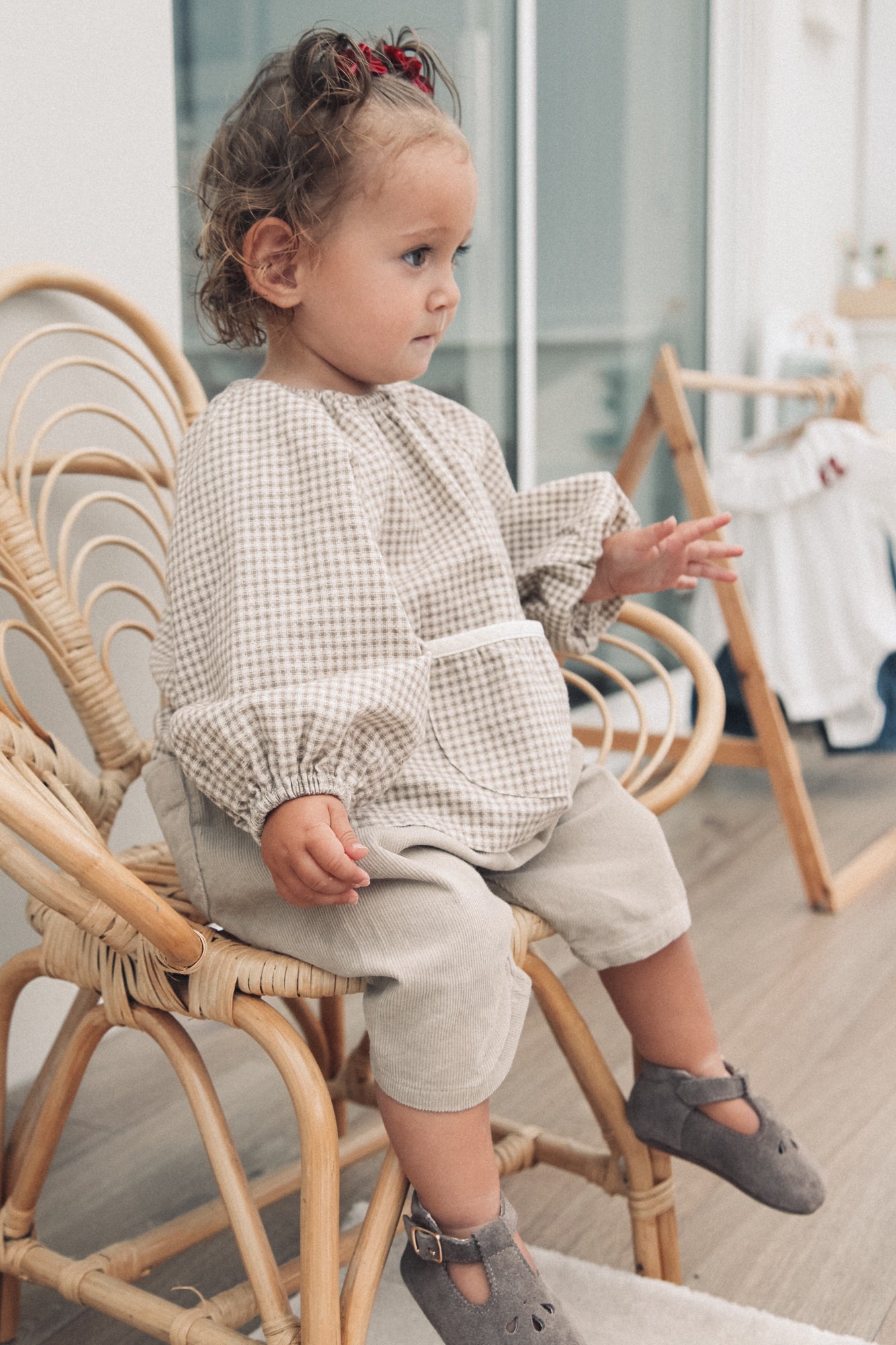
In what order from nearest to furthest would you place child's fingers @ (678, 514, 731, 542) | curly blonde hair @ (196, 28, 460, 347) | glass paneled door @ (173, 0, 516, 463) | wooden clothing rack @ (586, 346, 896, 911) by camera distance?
curly blonde hair @ (196, 28, 460, 347), child's fingers @ (678, 514, 731, 542), glass paneled door @ (173, 0, 516, 463), wooden clothing rack @ (586, 346, 896, 911)

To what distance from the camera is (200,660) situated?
0.84 m

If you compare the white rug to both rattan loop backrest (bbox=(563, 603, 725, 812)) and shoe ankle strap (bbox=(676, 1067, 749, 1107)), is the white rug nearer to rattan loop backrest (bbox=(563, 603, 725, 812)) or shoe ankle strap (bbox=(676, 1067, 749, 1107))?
shoe ankle strap (bbox=(676, 1067, 749, 1107))

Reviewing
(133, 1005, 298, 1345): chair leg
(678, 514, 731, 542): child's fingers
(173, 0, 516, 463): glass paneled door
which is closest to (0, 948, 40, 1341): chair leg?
(133, 1005, 298, 1345): chair leg

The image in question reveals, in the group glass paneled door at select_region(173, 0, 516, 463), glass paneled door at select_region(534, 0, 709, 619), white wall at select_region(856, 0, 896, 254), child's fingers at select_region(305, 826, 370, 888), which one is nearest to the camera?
child's fingers at select_region(305, 826, 370, 888)

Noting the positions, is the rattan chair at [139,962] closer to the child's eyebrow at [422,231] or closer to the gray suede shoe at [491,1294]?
the gray suede shoe at [491,1294]

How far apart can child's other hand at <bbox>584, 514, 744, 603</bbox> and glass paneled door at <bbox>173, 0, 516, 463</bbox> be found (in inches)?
25.1

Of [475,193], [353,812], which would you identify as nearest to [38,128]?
[475,193]

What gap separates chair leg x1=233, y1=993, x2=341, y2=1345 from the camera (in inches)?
28.5

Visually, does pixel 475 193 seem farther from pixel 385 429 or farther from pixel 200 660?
pixel 200 660

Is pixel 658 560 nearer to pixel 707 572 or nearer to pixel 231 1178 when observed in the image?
pixel 707 572

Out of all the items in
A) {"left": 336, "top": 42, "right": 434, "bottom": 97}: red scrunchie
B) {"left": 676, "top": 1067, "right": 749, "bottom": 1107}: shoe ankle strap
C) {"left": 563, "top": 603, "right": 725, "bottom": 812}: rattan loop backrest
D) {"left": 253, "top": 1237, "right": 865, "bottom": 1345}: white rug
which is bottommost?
{"left": 253, "top": 1237, "right": 865, "bottom": 1345}: white rug

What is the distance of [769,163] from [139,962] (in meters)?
2.57

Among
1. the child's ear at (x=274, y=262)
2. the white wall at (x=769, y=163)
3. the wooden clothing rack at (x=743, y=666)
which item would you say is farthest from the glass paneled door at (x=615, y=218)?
the child's ear at (x=274, y=262)

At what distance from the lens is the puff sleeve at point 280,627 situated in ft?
2.42
